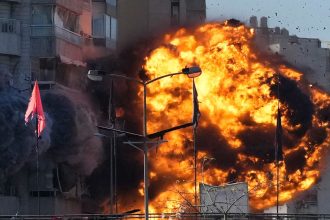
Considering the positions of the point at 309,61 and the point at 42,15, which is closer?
the point at 42,15

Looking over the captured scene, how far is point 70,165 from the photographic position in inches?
4985

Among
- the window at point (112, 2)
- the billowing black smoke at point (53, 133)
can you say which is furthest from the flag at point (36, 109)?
the window at point (112, 2)

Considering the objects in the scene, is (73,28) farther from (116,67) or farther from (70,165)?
(70,165)

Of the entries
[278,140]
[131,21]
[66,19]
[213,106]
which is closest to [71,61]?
[66,19]

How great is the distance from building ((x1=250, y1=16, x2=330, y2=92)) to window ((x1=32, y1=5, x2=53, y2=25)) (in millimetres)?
49496

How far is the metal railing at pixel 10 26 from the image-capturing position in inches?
4894

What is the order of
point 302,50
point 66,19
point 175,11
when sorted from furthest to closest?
point 302,50 → point 175,11 → point 66,19

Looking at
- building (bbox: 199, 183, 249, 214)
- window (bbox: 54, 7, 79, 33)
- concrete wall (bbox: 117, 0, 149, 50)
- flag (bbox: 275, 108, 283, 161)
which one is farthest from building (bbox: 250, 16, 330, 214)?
building (bbox: 199, 183, 249, 214)

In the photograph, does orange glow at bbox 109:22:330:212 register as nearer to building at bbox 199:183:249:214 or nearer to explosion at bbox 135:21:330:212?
explosion at bbox 135:21:330:212

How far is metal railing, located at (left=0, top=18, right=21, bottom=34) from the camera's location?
124 metres

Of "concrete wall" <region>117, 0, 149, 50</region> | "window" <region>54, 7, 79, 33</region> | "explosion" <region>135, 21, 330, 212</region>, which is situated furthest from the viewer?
"concrete wall" <region>117, 0, 149, 50</region>

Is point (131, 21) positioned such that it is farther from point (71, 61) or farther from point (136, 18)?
point (71, 61)

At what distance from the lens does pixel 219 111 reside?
5359 inches

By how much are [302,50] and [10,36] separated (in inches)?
2577
